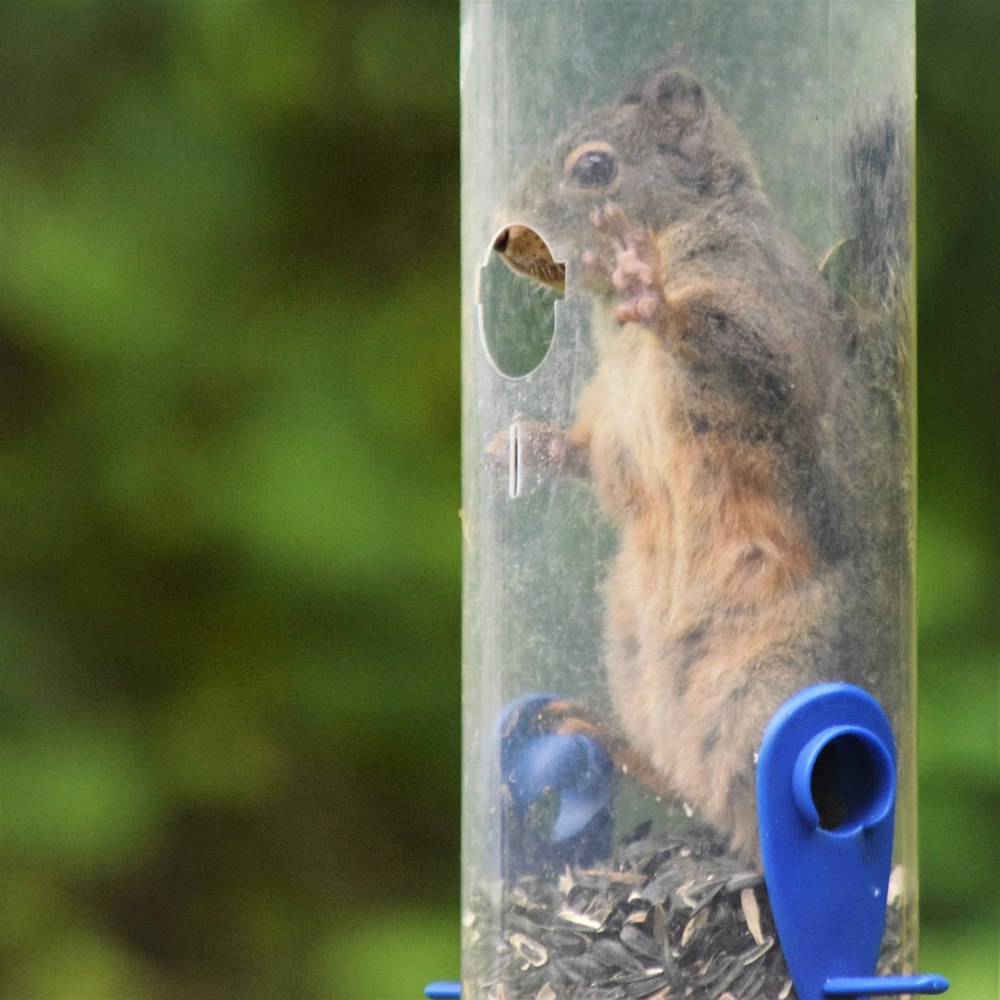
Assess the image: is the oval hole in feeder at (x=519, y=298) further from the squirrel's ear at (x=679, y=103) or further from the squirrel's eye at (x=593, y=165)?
the squirrel's ear at (x=679, y=103)

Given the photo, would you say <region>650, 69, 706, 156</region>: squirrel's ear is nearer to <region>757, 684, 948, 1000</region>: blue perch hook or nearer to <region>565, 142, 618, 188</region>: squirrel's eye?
<region>565, 142, 618, 188</region>: squirrel's eye

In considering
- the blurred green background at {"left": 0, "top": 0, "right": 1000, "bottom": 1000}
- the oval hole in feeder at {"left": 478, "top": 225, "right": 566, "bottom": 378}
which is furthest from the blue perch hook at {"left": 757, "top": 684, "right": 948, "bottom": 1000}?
the blurred green background at {"left": 0, "top": 0, "right": 1000, "bottom": 1000}

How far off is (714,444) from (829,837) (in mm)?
511

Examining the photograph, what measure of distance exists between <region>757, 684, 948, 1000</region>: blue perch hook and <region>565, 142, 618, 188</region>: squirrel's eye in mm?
716

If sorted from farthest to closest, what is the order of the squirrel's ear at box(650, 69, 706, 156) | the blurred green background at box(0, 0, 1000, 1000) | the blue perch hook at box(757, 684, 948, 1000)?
the blurred green background at box(0, 0, 1000, 1000), the squirrel's ear at box(650, 69, 706, 156), the blue perch hook at box(757, 684, 948, 1000)

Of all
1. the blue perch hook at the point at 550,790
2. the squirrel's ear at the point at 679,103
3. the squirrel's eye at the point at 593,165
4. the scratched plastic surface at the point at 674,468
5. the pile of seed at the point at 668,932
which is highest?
the squirrel's ear at the point at 679,103

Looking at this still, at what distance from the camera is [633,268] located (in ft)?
7.14

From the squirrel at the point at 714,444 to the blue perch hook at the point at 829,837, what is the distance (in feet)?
0.09

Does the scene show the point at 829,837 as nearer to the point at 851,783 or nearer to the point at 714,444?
the point at 851,783

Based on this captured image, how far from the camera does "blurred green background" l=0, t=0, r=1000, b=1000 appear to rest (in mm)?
4289

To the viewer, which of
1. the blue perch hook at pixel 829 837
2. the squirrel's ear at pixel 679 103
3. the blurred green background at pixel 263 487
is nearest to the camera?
the blue perch hook at pixel 829 837

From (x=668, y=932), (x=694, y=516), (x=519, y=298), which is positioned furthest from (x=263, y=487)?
(x=668, y=932)

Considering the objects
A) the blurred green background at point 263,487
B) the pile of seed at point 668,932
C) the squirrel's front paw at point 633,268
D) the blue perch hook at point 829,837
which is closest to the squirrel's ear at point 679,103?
the squirrel's front paw at point 633,268

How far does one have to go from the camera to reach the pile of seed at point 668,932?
2098 mm
